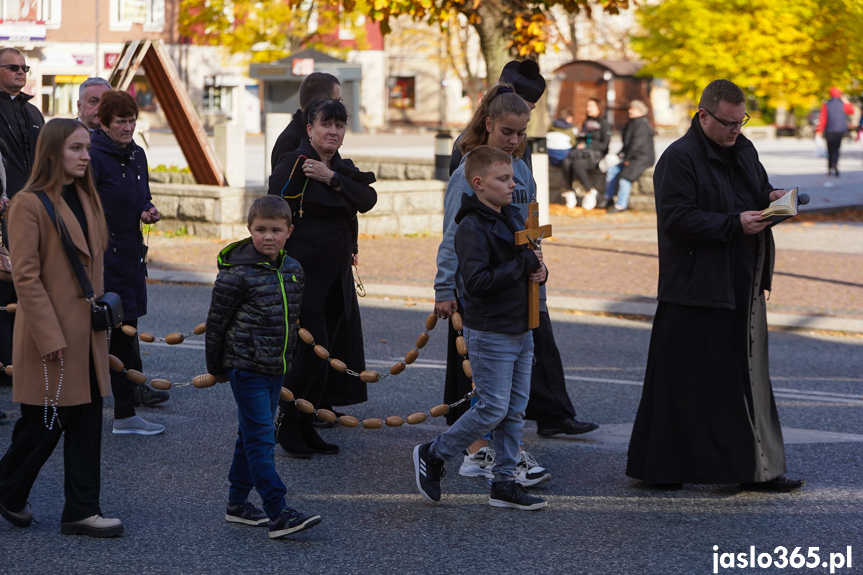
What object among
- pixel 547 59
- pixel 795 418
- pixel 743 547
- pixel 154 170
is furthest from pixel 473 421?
pixel 547 59

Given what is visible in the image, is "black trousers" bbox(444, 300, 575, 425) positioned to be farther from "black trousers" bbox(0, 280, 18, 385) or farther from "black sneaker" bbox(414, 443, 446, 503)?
"black trousers" bbox(0, 280, 18, 385)

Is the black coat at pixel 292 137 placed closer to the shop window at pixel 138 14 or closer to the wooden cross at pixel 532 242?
the wooden cross at pixel 532 242

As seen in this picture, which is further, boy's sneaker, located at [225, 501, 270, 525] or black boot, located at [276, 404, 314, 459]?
black boot, located at [276, 404, 314, 459]

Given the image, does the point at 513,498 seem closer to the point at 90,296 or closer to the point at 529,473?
the point at 529,473

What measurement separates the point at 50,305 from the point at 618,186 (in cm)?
1541

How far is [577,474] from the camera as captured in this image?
5.62m

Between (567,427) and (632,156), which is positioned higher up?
(632,156)

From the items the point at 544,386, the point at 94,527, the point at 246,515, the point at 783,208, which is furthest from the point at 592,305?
the point at 94,527

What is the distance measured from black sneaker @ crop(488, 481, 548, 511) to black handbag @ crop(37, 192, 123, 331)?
1.85 meters

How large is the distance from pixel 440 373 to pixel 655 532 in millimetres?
3372

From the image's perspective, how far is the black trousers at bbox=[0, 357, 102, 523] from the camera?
4566mm

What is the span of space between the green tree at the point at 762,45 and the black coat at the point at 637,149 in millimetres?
3646

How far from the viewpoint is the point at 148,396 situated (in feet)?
22.7

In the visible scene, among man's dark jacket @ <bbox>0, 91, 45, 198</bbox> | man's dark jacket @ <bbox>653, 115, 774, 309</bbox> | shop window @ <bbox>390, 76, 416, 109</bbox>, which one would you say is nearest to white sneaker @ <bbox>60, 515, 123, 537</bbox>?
man's dark jacket @ <bbox>653, 115, 774, 309</bbox>
